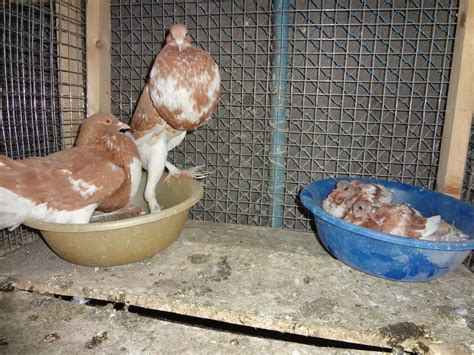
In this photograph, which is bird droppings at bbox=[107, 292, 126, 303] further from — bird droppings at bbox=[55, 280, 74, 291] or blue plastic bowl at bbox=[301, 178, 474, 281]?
blue plastic bowl at bbox=[301, 178, 474, 281]

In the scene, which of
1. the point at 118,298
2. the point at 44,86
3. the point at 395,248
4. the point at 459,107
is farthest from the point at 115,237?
the point at 459,107

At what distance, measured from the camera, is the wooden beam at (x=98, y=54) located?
1.99 metres

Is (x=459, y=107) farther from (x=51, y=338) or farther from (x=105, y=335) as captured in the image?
(x=51, y=338)

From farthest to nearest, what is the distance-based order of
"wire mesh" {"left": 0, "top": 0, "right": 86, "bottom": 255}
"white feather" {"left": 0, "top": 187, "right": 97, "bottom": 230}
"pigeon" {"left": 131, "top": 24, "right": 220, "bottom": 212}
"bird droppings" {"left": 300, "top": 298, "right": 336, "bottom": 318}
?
1. "wire mesh" {"left": 0, "top": 0, "right": 86, "bottom": 255}
2. "pigeon" {"left": 131, "top": 24, "right": 220, "bottom": 212}
3. "white feather" {"left": 0, "top": 187, "right": 97, "bottom": 230}
4. "bird droppings" {"left": 300, "top": 298, "right": 336, "bottom": 318}

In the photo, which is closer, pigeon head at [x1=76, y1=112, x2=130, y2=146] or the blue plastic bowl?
the blue plastic bowl

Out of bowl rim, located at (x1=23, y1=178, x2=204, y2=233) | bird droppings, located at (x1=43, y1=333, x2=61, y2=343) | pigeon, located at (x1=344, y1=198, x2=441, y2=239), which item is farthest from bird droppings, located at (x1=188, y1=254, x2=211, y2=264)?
pigeon, located at (x1=344, y1=198, x2=441, y2=239)

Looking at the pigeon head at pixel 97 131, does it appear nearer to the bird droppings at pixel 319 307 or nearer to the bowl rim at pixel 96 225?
the bowl rim at pixel 96 225

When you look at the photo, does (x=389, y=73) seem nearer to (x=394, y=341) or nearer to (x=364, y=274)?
(x=364, y=274)

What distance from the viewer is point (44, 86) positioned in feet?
6.37

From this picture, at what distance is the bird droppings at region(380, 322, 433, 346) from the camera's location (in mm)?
1051

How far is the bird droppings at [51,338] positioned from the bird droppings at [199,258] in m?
0.62

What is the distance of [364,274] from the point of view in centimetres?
144

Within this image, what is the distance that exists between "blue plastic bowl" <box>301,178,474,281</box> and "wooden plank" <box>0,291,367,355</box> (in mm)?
406

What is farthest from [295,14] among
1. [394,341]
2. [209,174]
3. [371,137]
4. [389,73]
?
[394,341]
